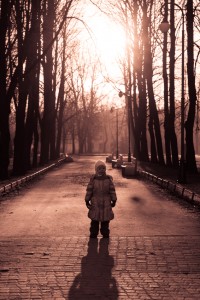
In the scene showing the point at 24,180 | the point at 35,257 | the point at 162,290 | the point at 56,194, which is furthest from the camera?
the point at 24,180

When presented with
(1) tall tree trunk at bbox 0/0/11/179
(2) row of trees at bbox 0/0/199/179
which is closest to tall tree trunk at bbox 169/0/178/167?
(2) row of trees at bbox 0/0/199/179

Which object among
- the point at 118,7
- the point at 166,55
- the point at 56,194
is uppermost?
the point at 118,7

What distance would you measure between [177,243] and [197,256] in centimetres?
134

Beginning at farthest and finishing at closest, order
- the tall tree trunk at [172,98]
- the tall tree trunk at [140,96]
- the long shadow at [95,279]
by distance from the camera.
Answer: the tall tree trunk at [140,96] → the tall tree trunk at [172,98] → the long shadow at [95,279]

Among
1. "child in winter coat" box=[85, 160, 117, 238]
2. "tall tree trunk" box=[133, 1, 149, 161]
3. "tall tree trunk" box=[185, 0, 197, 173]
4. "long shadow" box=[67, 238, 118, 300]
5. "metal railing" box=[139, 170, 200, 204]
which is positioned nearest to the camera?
"long shadow" box=[67, 238, 118, 300]

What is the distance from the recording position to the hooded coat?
1125cm

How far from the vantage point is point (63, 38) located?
1945 inches

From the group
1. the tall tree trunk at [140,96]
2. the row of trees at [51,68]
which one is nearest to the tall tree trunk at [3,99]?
the row of trees at [51,68]

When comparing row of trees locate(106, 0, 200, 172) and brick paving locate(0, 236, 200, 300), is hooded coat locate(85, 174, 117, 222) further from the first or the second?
row of trees locate(106, 0, 200, 172)

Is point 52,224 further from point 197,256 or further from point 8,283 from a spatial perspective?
point 8,283

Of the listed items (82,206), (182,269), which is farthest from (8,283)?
(82,206)

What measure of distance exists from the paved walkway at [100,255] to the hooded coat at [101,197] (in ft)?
1.58

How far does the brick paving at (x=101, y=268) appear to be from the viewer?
706cm

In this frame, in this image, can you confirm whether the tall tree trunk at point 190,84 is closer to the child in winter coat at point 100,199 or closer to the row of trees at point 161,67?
the row of trees at point 161,67
